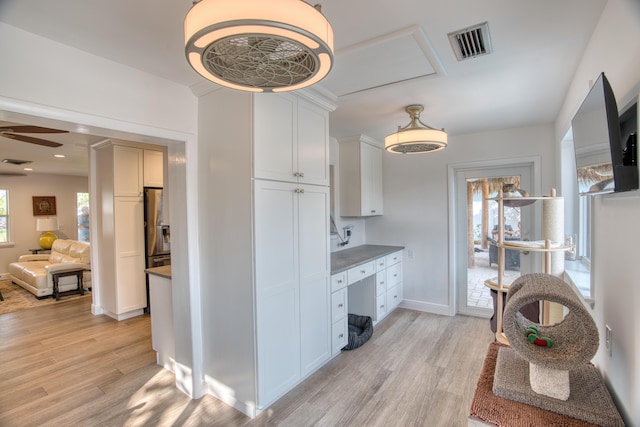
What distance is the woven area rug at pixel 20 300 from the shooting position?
15.4 ft

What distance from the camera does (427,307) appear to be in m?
4.30

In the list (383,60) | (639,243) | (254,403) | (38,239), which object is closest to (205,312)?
(254,403)

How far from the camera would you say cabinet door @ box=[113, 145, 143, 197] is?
4.06 m

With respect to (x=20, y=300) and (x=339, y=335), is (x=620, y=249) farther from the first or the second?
(x=20, y=300)

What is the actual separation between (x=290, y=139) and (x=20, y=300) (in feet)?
19.1

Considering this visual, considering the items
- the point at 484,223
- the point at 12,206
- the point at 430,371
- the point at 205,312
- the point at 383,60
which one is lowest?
Answer: the point at 430,371

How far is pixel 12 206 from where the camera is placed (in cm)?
702

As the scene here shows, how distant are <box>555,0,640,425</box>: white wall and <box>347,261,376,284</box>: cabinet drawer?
6.41ft

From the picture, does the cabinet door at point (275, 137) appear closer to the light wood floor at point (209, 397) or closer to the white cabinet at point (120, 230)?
the light wood floor at point (209, 397)

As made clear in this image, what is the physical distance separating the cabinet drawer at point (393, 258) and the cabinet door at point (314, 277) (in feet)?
4.75

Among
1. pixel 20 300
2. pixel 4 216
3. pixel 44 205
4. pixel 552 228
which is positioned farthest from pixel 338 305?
pixel 4 216

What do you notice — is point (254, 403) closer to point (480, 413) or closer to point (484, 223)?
point (480, 413)

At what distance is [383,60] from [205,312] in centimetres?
226

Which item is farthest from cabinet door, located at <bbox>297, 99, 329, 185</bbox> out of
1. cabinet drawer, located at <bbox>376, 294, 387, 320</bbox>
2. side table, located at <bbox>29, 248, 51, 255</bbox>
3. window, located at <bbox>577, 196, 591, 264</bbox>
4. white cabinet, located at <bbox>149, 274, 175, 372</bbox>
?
side table, located at <bbox>29, 248, 51, 255</bbox>
